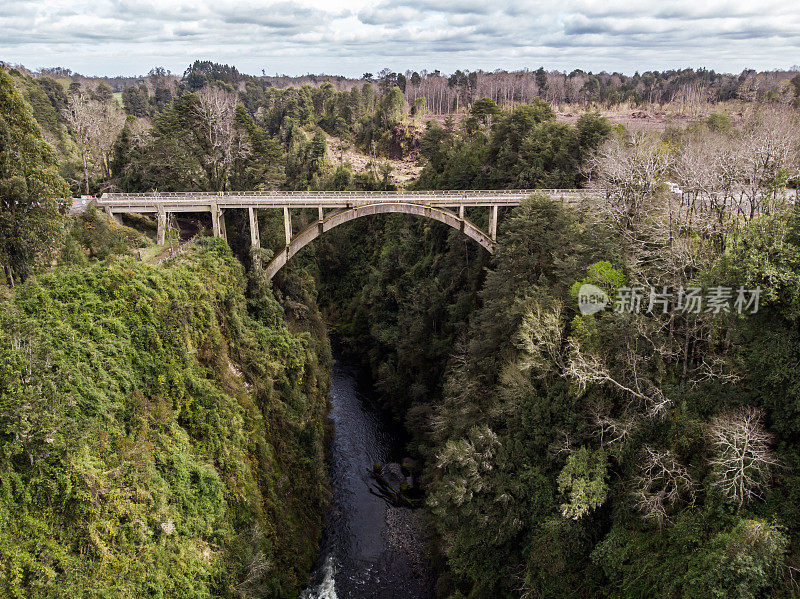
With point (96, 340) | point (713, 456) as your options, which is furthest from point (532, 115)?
point (96, 340)

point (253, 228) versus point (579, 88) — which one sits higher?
point (579, 88)

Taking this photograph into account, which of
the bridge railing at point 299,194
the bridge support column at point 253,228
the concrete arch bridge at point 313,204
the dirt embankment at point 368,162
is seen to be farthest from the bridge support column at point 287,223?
the dirt embankment at point 368,162

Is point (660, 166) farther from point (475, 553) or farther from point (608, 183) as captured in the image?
point (475, 553)

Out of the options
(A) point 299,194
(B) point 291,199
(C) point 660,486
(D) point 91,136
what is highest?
(D) point 91,136

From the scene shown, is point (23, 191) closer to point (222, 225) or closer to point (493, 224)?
point (222, 225)

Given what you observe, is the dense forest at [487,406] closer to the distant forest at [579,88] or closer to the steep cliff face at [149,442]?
the steep cliff face at [149,442]

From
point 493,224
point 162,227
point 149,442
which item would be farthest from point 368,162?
point 149,442

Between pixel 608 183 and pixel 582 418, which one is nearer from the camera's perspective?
pixel 582 418
